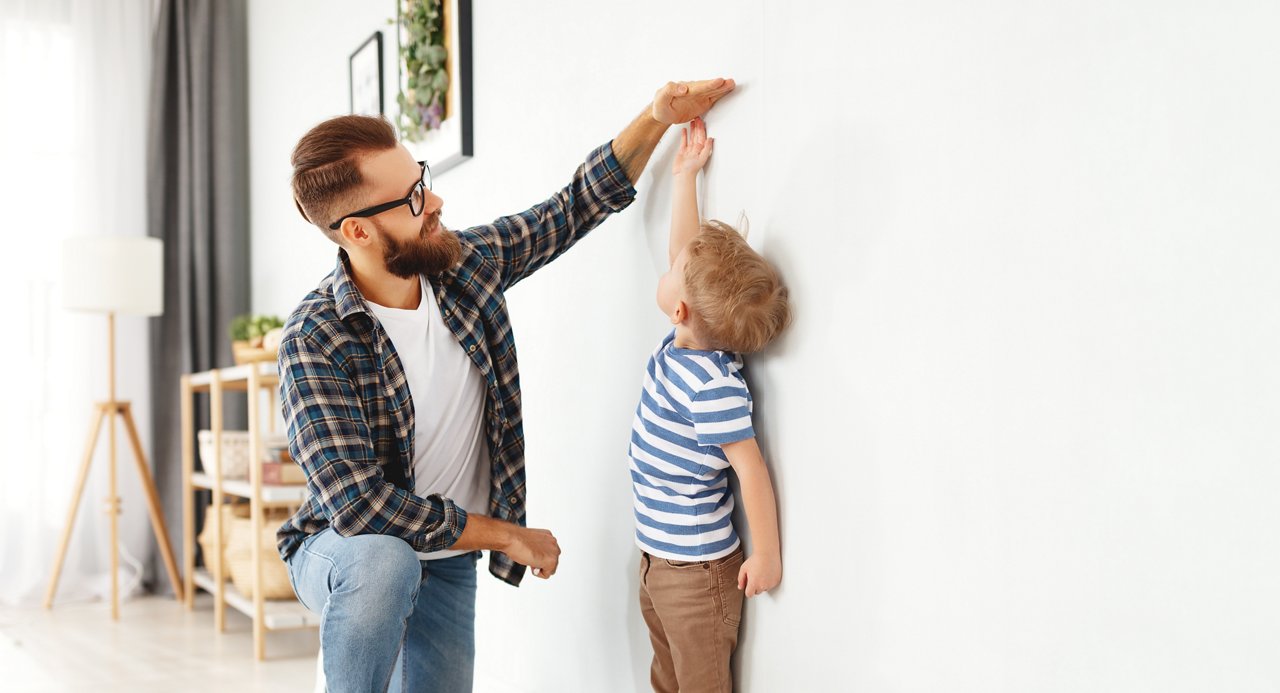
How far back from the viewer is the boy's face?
134 centimetres

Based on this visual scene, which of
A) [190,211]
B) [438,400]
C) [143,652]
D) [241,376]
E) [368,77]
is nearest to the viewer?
[438,400]

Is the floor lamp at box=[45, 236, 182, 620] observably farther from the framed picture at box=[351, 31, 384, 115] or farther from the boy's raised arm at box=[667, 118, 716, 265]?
the boy's raised arm at box=[667, 118, 716, 265]

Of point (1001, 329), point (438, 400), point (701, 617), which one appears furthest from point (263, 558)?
point (1001, 329)

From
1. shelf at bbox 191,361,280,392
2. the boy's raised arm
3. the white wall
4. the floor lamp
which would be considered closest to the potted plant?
shelf at bbox 191,361,280,392

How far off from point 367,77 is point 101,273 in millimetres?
1329

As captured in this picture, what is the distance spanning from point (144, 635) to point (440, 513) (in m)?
2.18

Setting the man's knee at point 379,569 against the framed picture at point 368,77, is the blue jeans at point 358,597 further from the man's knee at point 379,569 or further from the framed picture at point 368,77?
the framed picture at point 368,77

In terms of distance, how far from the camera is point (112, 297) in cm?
339

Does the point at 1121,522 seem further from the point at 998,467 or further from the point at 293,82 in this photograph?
the point at 293,82

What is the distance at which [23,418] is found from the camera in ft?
11.9

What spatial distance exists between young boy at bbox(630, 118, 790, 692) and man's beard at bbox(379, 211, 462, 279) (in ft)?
1.11

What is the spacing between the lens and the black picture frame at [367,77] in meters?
2.65

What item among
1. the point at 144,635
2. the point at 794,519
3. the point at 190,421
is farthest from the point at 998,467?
the point at 190,421

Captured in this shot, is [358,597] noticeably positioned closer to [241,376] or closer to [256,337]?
[241,376]
